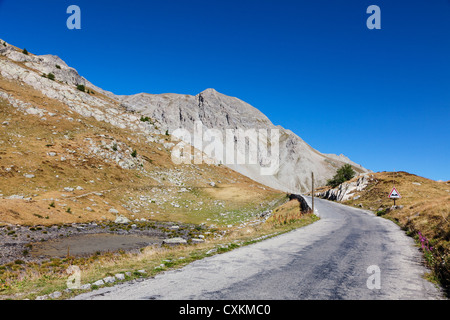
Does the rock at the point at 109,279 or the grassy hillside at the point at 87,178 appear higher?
the grassy hillside at the point at 87,178

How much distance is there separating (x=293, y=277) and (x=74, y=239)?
80.8 ft

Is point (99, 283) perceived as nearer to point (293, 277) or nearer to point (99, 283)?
point (99, 283)

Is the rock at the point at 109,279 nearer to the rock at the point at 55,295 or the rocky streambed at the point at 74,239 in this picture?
the rock at the point at 55,295

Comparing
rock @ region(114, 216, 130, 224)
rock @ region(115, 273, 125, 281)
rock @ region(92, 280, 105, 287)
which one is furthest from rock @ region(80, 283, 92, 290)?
rock @ region(114, 216, 130, 224)

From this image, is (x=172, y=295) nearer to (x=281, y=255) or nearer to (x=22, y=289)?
(x=22, y=289)

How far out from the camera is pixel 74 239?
80.9 ft

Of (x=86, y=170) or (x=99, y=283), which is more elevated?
(x=86, y=170)

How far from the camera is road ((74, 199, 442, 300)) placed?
6.48 metres

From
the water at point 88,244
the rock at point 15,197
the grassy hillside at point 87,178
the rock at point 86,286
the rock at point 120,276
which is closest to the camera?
the rock at point 86,286

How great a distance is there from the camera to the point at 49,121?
55.9 metres

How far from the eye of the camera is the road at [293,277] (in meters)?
6.48

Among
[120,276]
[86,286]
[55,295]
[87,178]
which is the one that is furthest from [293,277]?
[87,178]

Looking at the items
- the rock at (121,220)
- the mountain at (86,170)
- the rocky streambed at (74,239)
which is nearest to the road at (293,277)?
the rocky streambed at (74,239)
